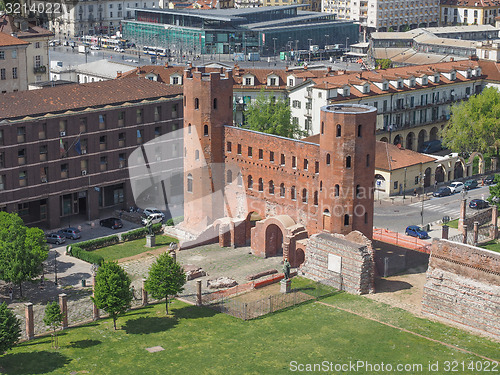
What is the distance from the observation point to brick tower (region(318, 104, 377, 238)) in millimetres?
103819

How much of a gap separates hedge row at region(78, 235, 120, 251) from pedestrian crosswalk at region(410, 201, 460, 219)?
45.3 metres

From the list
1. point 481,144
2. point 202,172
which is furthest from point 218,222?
point 481,144

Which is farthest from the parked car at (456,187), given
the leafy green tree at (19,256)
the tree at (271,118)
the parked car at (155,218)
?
the leafy green tree at (19,256)

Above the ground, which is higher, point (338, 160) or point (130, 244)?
point (338, 160)

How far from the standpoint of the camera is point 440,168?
14888cm

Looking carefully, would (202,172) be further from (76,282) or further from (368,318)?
(368,318)

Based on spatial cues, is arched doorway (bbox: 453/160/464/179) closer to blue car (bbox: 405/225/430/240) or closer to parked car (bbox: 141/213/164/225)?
blue car (bbox: 405/225/430/240)

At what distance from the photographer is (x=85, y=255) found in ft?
370

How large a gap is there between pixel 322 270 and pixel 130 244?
28.4 metres

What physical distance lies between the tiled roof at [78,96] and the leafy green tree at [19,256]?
21.4m

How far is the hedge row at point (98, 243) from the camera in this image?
116875 mm

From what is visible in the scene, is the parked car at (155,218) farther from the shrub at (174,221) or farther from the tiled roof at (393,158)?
the tiled roof at (393,158)

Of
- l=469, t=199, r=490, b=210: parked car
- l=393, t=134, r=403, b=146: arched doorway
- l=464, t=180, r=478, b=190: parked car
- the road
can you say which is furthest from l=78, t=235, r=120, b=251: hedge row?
l=393, t=134, r=403, b=146: arched doorway

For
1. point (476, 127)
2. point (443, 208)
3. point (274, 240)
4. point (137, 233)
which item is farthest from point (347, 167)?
point (476, 127)
